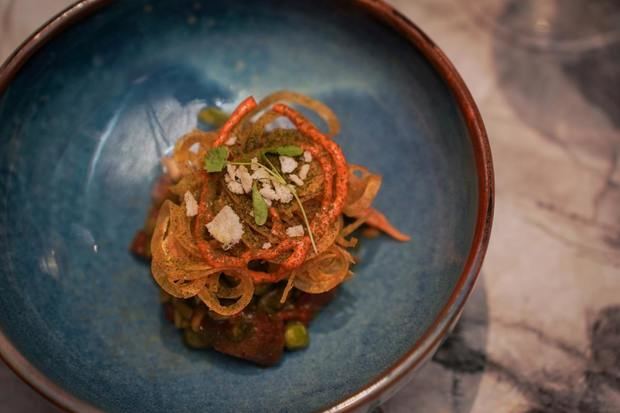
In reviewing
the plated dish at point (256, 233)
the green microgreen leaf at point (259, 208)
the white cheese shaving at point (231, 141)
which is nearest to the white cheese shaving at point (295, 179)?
the plated dish at point (256, 233)

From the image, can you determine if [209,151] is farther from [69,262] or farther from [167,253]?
[69,262]

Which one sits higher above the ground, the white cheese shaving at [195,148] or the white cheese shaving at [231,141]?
the white cheese shaving at [195,148]

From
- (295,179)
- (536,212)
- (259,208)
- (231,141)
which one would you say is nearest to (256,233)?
(259,208)

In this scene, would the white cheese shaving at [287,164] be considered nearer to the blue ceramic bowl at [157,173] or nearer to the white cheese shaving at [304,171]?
the white cheese shaving at [304,171]

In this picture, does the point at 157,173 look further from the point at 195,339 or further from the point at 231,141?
the point at 195,339

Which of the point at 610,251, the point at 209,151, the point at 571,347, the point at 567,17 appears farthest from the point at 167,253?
the point at 567,17

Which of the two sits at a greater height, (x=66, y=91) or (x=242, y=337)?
(x=66, y=91)
